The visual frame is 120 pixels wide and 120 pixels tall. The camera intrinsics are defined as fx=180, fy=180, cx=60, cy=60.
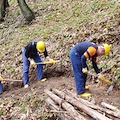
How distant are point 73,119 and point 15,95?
304cm

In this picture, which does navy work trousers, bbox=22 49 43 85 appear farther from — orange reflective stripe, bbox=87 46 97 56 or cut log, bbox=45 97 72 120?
orange reflective stripe, bbox=87 46 97 56

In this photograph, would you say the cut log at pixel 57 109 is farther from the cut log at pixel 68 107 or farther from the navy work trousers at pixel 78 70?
the navy work trousers at pixel 78 70

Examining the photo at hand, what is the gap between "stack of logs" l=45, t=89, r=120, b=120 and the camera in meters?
3.76

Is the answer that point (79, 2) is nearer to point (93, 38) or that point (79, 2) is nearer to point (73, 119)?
point (93, 38)

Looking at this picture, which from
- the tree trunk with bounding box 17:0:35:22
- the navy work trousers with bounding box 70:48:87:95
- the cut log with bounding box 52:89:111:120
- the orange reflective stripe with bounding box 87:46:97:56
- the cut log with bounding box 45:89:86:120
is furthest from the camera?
the tree trunk with bounding box 17:0:35:22

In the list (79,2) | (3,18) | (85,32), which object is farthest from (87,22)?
(3,18)

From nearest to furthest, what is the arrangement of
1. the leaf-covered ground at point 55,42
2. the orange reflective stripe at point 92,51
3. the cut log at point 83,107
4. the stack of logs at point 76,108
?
the cut log at point 83,107, the stack of logs at point 76,108, the orange reflective stripe at point 92,51, the leaf-covered ground at point 55,42

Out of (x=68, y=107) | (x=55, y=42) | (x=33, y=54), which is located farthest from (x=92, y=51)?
(x=55, y=42)

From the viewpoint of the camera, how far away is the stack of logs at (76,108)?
3758mm

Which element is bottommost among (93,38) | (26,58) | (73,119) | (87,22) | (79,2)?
(73,119)

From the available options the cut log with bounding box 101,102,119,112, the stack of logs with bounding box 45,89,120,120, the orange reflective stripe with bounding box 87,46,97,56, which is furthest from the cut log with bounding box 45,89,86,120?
the orange reflective stripe with bounding box 87,46,97,56

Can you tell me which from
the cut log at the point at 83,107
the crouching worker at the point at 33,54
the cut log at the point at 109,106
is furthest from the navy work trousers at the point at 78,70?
the crouching worker at the point at 33,54

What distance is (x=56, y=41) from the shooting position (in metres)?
8.52

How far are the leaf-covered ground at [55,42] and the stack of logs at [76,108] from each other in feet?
1.05
